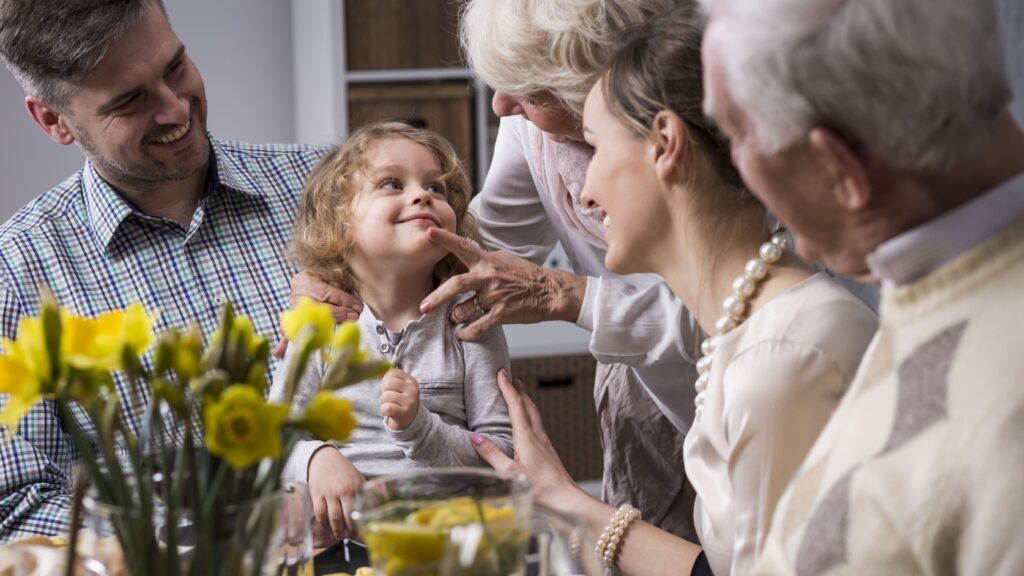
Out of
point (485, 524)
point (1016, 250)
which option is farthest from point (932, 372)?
point (485, 524)

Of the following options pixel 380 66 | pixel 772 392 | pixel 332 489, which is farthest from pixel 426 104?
pixel 772 392

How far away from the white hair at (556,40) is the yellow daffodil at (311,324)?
2.57ft

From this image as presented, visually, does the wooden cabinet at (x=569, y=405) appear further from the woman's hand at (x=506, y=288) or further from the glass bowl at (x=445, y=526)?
the glass bowl at (x=445, y=526)

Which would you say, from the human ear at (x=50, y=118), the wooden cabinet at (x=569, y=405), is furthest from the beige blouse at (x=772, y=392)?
the wooden cabinet at (x=569, y=405)

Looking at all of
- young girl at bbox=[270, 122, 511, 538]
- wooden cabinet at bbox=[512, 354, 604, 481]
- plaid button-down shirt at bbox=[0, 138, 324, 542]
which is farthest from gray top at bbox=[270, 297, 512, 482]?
wooden cabinet at bbox=[512, 354, 604, 481]

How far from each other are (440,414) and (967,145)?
127 centimetres

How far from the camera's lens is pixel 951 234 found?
0.80m

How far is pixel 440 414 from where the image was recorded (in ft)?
6.31

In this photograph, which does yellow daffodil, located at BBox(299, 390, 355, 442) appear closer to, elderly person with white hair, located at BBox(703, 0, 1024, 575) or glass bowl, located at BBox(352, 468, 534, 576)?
glass bowl, located at BBox(352, 468, 534, 576)

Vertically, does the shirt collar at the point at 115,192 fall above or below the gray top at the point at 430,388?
above

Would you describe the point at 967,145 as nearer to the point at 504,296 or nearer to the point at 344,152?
the point at 504,296

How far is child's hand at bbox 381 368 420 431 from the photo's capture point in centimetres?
169

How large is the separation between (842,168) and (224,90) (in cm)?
338

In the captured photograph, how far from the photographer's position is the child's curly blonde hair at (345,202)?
6.46 feet
